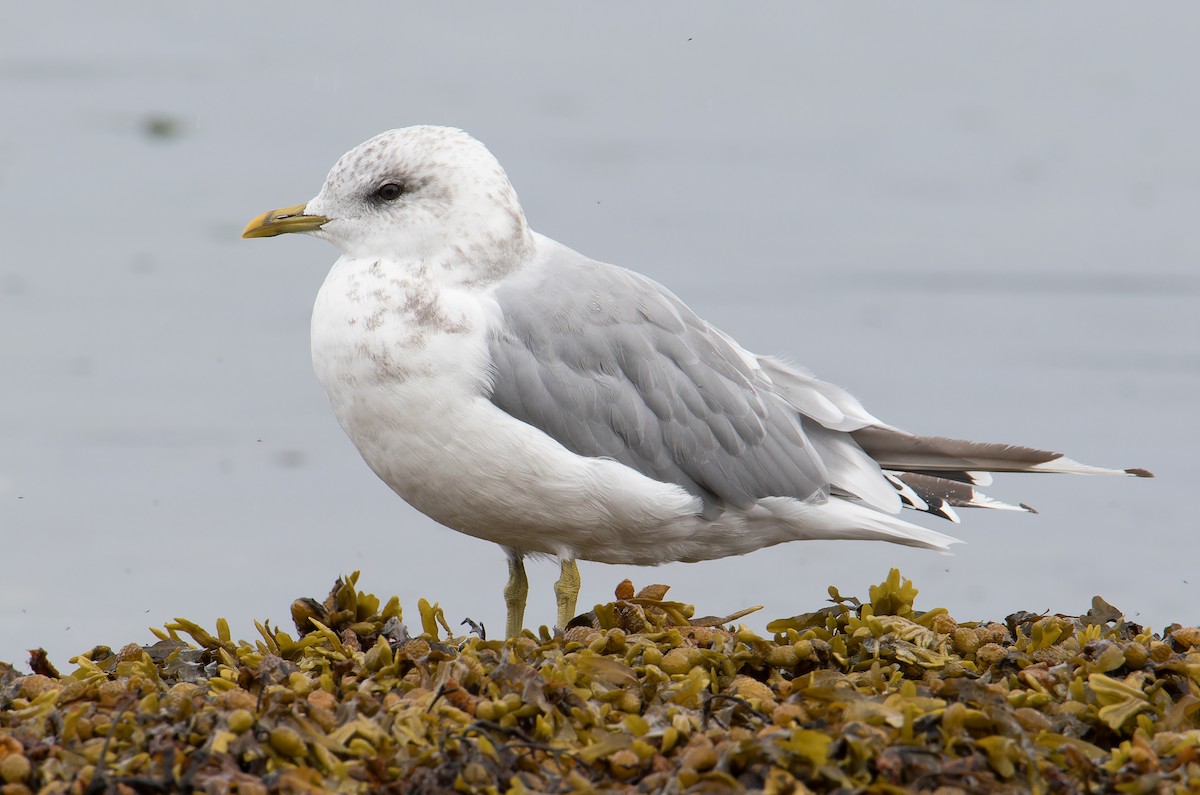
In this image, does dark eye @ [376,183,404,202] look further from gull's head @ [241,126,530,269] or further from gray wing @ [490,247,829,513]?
gray wing @ [490,247,829,513]

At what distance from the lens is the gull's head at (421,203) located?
5.35 metres

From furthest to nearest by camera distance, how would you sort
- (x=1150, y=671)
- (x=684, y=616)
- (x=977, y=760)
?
(x=684, y=616) < (x=1150, y=671) < (x=977, y=760)

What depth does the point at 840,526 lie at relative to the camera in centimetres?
562

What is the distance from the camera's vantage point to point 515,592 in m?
5.76

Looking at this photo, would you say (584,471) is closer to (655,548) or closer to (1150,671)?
(655,548)

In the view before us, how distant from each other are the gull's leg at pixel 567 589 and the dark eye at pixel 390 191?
4.50 ft

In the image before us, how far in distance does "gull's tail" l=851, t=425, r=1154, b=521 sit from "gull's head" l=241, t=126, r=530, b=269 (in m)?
1.56

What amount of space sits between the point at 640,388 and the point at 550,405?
0.37 m

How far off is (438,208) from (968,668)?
230 cm

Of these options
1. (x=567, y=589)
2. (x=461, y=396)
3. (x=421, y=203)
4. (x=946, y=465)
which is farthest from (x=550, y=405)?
(x=946, y=465)

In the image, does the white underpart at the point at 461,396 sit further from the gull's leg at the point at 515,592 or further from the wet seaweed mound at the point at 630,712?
the wet seaweed mound at the point at 630,712

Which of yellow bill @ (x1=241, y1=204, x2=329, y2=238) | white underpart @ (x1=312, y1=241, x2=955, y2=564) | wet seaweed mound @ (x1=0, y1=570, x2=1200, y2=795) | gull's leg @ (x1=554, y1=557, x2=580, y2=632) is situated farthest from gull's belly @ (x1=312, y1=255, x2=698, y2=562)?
wet seaweed mound @ (x1=0, y1=570, x2=1200, y2=795)

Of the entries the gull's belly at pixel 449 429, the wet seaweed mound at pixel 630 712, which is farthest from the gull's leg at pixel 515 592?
the wet seaweed mound at pixel 630 712

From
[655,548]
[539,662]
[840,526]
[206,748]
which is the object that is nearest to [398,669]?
[539,662]
